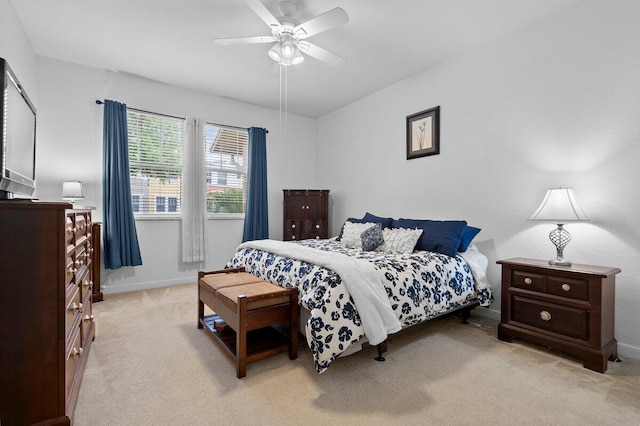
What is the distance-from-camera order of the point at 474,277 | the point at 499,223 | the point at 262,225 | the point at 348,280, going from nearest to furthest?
the point at 348,280, the point at 474,277, the point at 499,223, the point at 262,225

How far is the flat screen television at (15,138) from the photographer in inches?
54.3

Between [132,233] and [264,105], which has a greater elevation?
[264,105]

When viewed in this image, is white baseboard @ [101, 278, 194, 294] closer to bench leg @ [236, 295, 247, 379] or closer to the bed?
the bed

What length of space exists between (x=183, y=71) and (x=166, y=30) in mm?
875

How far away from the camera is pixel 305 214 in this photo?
471cm

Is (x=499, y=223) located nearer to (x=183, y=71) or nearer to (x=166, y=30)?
(x=166, y=30)

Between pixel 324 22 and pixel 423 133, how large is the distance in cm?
194

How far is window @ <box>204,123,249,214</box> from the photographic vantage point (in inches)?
177

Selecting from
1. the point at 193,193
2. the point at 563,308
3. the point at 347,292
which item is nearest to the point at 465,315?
the point at 563,308

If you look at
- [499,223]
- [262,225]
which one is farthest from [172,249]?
[499,223]

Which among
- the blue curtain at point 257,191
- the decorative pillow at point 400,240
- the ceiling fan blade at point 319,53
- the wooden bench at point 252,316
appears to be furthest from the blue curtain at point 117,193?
the decorative pillow at point 400,240

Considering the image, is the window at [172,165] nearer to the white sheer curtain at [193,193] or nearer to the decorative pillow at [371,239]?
the white sheer curtain at [193,193]

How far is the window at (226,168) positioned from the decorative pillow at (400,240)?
2560mm

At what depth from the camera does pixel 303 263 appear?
2.28 meters
